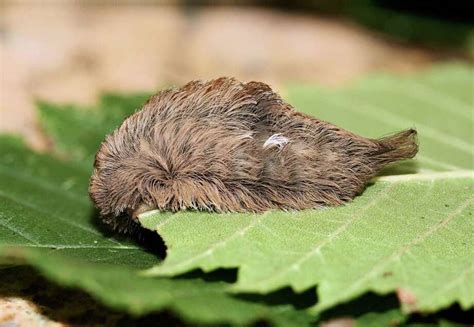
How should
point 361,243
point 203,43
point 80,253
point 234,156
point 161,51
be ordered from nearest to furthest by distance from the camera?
point 361,243 → point 234,156 → point 80,253 → point 161,51 → point 203,43

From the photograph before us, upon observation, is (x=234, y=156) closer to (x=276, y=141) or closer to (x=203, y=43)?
(x=276, y=141)

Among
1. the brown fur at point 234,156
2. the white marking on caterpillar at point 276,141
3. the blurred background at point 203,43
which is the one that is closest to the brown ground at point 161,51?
the blurred background at point 203,43

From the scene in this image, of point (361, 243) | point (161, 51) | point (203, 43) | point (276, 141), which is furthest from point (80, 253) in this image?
A: point (203, 43)

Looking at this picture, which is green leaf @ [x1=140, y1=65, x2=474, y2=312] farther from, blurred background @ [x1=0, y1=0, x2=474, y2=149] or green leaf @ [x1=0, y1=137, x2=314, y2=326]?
blurred background @ [x1=0, y1=0, x2=474, y2=149]

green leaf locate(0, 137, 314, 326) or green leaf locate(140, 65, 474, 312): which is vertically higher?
green leaf locate(140, 65, 474, 312)

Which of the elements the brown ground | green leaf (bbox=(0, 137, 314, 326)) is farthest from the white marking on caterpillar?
the brown ground

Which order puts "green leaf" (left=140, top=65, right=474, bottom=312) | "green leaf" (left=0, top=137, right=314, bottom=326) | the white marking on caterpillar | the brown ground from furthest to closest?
the brown ground, the white marking on caterpillar, "green leaf" (left=140, top=65, right=474, bottom=312), "green leaf" (left=0, top=137, right=314, bottom=326)

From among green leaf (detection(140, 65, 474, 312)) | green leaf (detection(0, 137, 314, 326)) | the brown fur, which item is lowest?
green leaf (detection(0, 137, 314, 326))

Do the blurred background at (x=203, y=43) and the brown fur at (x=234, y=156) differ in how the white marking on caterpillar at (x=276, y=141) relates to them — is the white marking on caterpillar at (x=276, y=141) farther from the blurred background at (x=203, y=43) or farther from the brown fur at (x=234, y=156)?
the blurred background at (x=203, y=43)
